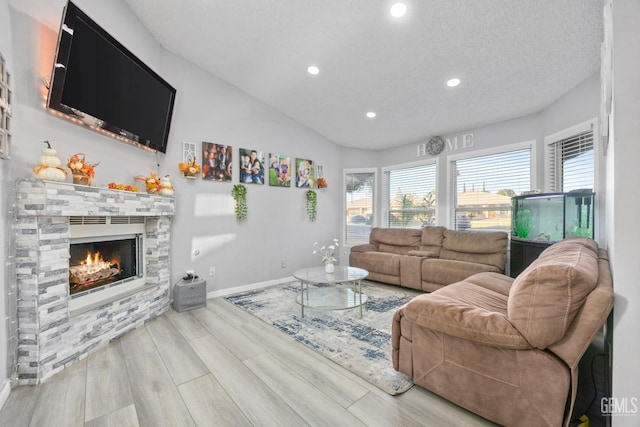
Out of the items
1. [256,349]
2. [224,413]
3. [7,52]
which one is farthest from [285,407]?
[7,52]

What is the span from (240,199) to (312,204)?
145 centimetres

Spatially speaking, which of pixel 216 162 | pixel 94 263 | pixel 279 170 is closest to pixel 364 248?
pixel 279 170

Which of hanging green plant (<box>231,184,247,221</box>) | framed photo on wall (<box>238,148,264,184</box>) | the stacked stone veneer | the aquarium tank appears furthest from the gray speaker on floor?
the aquarium tank

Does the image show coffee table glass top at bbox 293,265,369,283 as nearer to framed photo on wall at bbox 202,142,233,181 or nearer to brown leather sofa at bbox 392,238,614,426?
brown leather sofa at bbox 392,238,614,426

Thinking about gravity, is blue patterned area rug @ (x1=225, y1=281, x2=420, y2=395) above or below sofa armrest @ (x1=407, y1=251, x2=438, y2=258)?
below

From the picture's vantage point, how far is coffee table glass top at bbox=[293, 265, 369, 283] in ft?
9.42

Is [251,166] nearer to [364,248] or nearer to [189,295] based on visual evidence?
[189,295]

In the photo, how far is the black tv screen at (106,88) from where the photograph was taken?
1922 mm

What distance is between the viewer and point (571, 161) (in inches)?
123

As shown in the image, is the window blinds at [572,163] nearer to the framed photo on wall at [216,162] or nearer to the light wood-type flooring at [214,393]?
the light wood-type flooring at [214,393]

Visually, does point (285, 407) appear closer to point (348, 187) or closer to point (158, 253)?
point (158, 253)

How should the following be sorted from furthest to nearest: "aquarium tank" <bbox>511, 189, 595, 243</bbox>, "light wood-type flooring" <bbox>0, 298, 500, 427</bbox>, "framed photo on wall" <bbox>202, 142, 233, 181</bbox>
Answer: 1. "framed photo on wall" <bbox>202, 142, 233, 181</bbox>
2. "aquarium tank" <bbox>511, 189, 595, 243</bbox>
3. "light wood-type flooring" <bbox>0, 298, 500, 427</bbox>

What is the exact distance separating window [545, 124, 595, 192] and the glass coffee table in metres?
2.62

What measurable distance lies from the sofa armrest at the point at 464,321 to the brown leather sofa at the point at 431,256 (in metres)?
2.09
